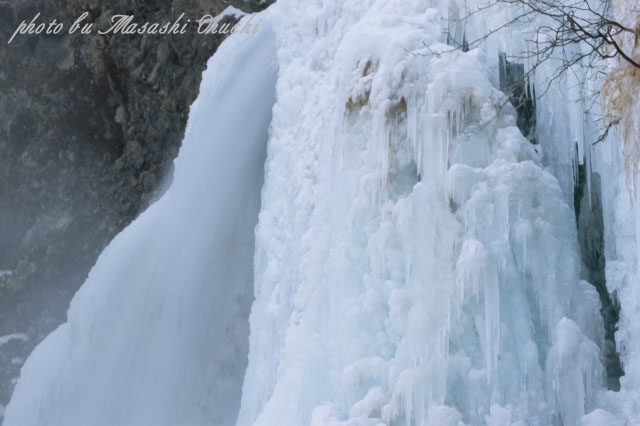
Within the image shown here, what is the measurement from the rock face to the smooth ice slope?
5556 millimetres

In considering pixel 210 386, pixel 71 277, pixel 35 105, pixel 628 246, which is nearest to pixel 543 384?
pixel 628 246

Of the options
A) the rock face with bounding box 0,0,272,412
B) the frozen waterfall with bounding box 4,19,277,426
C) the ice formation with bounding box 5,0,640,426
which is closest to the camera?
the ice formation with bounding box 5,0,640,426

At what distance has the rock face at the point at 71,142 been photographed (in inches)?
424

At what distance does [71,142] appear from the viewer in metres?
11.4

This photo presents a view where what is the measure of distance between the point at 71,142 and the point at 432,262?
8.68 metres

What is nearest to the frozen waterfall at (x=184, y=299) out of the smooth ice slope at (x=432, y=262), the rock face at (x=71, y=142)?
the rock face at (x=71, y=142)

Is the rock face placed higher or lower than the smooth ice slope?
higher

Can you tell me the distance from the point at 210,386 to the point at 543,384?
6.50m

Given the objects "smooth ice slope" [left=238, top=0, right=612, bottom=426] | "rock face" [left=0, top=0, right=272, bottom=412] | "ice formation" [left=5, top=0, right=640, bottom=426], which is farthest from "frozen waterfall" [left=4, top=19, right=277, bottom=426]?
"smooth ice slope" [left=238, top=0, right=612, bottom=426]

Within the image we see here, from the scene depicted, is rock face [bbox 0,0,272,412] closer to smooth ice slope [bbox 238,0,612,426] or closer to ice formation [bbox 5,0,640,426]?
ice formation [bbox 5,0,640,426]

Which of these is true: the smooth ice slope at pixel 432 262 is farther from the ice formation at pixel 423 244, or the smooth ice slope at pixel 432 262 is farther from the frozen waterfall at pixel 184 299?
the frozen waterfall at pixel 184 299

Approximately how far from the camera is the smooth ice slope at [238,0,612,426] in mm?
4035

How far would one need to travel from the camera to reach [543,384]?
3.97m

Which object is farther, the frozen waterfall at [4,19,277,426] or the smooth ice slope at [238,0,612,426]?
the frozen waterfall at [4,19,277,426]
